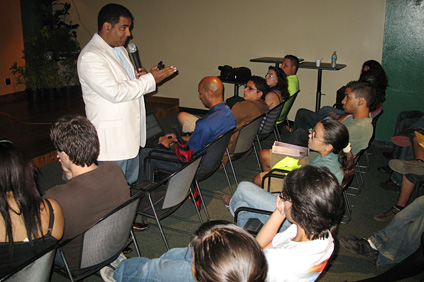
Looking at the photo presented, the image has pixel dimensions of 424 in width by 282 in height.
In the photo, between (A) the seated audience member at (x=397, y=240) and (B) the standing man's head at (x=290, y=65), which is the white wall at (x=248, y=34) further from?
(A) the seated audience member at (x=397, y=240)

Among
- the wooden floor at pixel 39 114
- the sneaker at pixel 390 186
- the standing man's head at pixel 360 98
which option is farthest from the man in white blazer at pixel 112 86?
the sneaker at pixel 390 186

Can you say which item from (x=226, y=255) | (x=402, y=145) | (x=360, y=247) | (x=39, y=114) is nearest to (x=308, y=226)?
(x=226, y=255)

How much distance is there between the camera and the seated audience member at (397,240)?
7.80 feet

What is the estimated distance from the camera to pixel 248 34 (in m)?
6.27

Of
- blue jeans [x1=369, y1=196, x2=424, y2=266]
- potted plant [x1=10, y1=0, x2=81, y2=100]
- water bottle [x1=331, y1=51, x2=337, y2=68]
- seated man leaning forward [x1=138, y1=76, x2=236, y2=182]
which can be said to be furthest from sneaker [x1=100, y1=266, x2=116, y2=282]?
potted plant [x1=10, y1=0, x2=81, y2=100]

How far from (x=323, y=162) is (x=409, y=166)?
1110 millimetres

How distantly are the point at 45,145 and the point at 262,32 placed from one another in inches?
149

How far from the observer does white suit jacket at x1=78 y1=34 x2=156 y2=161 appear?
8.33 ft

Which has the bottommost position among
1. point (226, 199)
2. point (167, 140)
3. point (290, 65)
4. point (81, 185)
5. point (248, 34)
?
point (226, 199)

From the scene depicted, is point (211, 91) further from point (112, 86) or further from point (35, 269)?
point (35, 269)

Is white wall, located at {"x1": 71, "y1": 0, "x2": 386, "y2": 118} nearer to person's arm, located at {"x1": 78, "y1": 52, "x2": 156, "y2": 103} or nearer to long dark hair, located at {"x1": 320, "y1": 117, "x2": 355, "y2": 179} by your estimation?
long dark hair, located at {"x1": 320, "y1": 117, "x2": 355, "y2": 179}

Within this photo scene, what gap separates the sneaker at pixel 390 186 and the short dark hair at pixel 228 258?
126 inches

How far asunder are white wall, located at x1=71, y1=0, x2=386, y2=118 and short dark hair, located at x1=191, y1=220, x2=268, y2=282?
16.5 ft

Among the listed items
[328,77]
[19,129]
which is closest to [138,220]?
[19,129]
